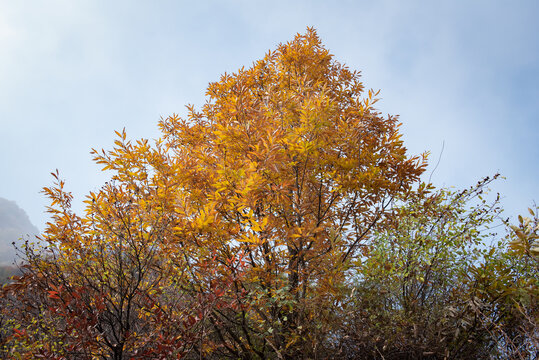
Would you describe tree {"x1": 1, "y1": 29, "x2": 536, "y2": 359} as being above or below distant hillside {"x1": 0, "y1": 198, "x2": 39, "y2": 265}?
below

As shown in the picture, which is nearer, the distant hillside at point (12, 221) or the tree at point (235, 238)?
the tree at point (235, 238)

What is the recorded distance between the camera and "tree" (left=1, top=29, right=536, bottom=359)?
122 inches

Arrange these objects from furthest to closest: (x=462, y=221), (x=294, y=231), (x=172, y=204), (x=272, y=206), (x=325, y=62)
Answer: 1. (x=325, y=62)
2. (x=462, y=221)
3. (x=272, y=206)
4. (x=172, y=204)
5. (x=294, y=231)

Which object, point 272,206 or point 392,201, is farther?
point 392,201

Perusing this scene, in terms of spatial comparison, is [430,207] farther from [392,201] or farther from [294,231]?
[294,231]

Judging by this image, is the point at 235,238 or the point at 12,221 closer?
the point at 235,238

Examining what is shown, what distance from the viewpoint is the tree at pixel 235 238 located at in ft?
10.2

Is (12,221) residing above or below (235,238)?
above

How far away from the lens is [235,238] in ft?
11.3

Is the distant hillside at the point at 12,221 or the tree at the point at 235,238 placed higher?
the distant hillside at the point at 12,221

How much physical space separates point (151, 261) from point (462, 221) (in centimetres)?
391

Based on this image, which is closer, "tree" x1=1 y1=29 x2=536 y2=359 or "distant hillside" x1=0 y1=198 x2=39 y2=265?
"tree" x1=1 y1=29 x2=536 y2=359

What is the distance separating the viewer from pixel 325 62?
18.7ft

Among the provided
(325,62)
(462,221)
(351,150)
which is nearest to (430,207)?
(462,221)
